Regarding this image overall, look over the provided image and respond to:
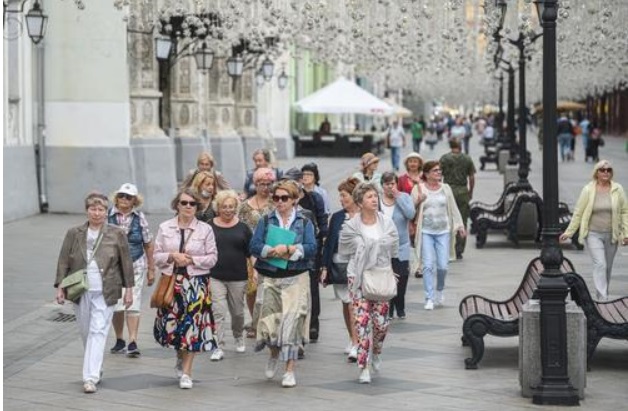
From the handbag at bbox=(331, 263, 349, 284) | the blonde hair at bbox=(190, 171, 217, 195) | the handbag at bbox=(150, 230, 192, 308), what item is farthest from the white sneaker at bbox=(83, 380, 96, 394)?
the blonde hair at bbox=(190, 171, 217, 195)

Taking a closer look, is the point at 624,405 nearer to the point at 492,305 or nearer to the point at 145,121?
the point at 492,305

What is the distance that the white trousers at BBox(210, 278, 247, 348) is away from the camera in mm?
13500

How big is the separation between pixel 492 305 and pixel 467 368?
1.17 m

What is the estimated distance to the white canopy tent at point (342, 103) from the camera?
58750 millimetres

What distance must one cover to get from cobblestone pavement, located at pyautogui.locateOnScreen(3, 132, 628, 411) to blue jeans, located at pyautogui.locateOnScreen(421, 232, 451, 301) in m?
0.28

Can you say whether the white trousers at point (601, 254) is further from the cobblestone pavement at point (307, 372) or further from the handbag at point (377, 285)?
the handbag at point (377, 285)

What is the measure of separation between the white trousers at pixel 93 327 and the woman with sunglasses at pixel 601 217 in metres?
5.94

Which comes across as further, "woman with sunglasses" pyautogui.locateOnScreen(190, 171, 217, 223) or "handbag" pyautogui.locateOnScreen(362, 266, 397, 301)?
"woman with sunglasses" pyautogui.locateOnScreen(190, 171, 217, 223)

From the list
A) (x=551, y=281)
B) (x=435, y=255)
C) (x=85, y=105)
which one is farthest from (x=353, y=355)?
(x=85, y=105)

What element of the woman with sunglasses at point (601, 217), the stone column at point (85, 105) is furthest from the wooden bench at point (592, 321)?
the stone column at point (85, 105)

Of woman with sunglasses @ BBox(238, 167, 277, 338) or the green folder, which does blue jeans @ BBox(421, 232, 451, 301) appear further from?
the green folder

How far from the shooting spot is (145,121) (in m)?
31.2

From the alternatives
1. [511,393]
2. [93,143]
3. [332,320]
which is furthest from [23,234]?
[511,393]

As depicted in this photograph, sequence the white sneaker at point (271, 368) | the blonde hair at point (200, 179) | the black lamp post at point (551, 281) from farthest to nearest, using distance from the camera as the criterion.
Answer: the blonde hair at point (200, 179) → the white sneaker at point (271, 368) → the black lamp post at point (551, 281)
